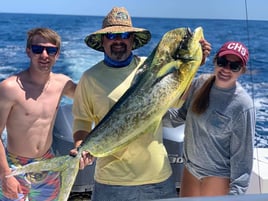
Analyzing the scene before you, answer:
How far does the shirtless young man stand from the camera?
2.43m

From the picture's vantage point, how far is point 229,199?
1.26 metres

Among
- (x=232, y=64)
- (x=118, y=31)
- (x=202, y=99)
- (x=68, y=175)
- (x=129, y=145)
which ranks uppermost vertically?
(x=118, y=31)

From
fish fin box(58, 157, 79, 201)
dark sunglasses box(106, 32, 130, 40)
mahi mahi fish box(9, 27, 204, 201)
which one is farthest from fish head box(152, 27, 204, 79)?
fish fin box(58, 157, 79, 201)

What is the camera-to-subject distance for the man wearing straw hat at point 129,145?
2.05 m

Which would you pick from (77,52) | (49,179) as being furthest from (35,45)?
(77,52)

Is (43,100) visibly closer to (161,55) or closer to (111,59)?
(111,59)

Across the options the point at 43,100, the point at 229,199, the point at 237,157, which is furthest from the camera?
the point at 43,100

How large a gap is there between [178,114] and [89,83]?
499mm

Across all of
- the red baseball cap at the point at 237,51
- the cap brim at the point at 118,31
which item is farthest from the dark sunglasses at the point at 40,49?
the red baseball cap at the point at 237,51

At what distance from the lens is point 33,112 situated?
8.55ft

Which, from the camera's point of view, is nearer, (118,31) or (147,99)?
(147,99)

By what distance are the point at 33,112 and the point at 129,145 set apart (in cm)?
81

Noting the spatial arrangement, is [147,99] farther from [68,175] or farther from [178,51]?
[68,175]

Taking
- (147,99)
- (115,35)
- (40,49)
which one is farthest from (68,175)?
(40,49)
